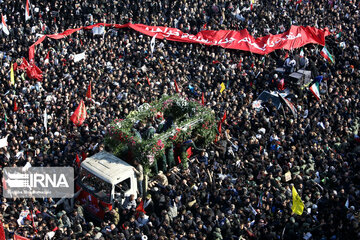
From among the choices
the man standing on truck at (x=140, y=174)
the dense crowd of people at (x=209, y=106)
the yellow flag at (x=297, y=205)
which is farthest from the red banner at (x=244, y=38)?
the yellow flag at (x=297, y=205)

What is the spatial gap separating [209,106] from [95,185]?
24.7ft

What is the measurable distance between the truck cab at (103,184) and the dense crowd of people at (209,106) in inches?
17.1

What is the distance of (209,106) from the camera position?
23.4 m

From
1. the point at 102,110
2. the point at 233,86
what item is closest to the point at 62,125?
the point at 102,110

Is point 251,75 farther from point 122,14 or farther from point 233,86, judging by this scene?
point 122,14

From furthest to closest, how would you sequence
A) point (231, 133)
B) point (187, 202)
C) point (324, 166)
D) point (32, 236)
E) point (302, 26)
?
1. point (302, 26)
2. point (231, 133)
3. point (324, 166)
4. point (187, 202)
5. point (32, 236)

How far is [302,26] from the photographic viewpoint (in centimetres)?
2909

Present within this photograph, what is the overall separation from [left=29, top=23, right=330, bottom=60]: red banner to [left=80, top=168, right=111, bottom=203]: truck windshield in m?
12.0

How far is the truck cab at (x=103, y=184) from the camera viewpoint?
1733 centimetres

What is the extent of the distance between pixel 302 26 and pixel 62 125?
14470 millimetres

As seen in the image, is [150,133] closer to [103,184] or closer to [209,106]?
[103,184]

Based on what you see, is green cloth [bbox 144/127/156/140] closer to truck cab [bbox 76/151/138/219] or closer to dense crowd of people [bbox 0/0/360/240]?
truck cab [bbox 76/151/138/219]

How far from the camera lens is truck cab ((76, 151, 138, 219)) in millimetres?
17328

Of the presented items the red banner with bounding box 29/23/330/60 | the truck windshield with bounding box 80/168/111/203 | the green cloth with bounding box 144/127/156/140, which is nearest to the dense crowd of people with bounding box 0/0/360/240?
the red banner with bounding box 29/23/330/60
